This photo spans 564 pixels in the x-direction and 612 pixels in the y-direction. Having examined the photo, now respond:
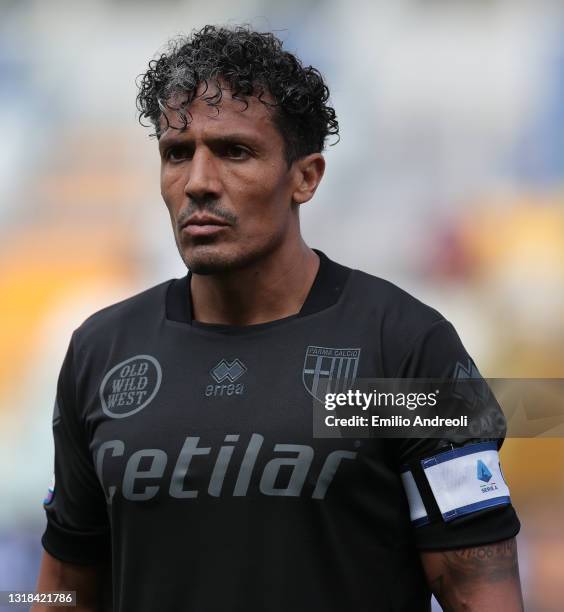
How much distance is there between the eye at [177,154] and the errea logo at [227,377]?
1.44ft

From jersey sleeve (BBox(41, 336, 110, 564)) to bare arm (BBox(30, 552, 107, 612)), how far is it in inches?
1.0

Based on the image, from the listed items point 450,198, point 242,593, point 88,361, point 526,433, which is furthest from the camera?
point 450,198

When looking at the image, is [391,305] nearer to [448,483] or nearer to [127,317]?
[448,483]

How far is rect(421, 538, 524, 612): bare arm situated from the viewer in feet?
6.30

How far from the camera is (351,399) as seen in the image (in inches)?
78.4

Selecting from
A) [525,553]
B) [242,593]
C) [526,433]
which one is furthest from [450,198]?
[242,593]

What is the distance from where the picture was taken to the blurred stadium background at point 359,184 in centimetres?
373

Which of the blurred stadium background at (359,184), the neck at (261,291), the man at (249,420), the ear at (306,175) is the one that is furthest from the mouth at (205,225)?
the blurred stadium background at (359,184)

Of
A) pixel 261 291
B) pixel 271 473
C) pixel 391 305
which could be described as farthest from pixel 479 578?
pixel 261 291

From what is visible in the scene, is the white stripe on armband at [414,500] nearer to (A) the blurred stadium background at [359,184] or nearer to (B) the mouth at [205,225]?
(B) the mouth at [205,225]

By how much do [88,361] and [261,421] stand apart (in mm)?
461

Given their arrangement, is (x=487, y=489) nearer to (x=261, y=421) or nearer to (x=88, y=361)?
(x=261, y=421)

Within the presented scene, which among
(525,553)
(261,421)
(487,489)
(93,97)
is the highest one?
(93,97)

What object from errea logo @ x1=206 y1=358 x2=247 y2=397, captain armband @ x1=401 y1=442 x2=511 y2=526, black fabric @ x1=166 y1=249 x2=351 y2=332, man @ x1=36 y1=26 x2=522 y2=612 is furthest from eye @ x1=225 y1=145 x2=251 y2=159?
captain armband @ x1=401 y1=442 x2=511 y2=526
